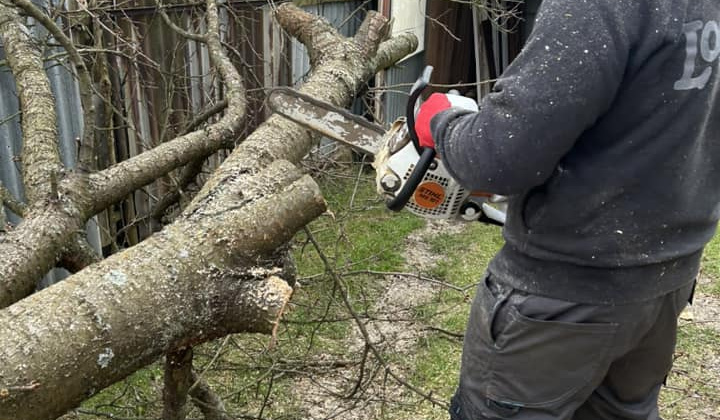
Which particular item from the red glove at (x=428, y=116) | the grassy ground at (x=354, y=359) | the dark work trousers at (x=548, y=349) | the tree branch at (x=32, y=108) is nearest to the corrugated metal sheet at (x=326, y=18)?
the grassy ground at (x=354, y=359)

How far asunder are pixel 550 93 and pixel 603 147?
0.72 ft

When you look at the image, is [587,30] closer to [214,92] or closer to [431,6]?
[214,92]

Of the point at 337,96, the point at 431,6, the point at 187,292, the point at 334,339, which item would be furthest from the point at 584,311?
the point at 431,6

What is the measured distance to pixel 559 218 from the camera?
4.64 ft

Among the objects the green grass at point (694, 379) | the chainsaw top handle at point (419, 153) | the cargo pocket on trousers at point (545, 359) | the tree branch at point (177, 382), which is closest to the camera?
the cargo pocket on trousers at point (545, 359)

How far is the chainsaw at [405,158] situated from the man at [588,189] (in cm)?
7

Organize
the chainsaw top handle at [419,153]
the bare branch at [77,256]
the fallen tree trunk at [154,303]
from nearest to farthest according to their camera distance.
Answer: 1. the fallen tree trunk at [154,303]
2. the chainsaw top handle at [419,153]
3. the bare branch at [77,256]

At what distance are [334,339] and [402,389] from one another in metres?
0.53

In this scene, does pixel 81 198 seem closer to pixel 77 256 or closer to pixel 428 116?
pixel 77 256

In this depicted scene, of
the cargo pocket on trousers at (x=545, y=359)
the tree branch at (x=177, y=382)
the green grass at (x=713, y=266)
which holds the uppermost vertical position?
the cargo pocket on trousers at (x=545, y=359)

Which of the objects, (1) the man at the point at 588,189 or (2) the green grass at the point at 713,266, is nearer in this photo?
(1) the man at the point at 588,189

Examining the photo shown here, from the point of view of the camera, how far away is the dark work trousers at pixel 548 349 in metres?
1.47

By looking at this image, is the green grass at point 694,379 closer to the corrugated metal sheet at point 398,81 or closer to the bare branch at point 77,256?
the bare branch at point 77,256

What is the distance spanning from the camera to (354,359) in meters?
3.22
